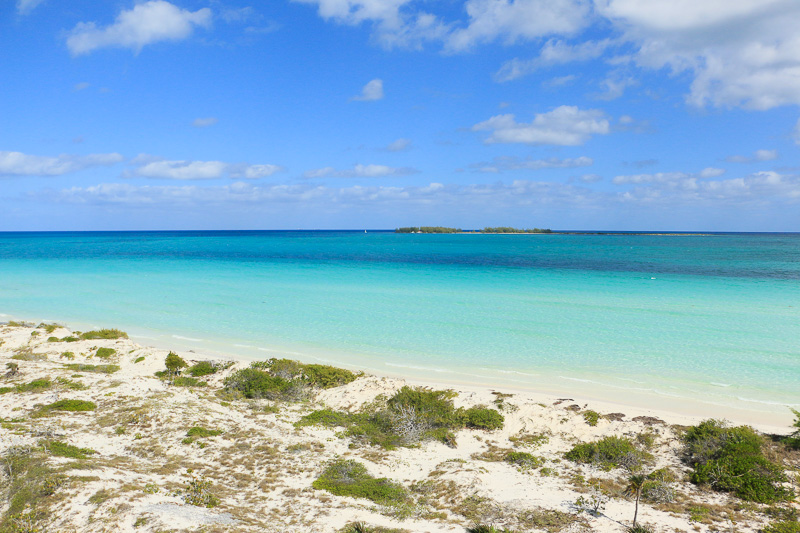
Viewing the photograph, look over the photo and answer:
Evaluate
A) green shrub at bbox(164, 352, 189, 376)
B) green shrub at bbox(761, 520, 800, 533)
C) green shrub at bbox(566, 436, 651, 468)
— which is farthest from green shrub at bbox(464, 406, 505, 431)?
green shrub at bbox(164, 352, 189, 376)

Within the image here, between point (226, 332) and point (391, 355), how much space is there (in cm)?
1094

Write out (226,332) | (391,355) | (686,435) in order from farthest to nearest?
(226,332) < (391,355) < (686,435)

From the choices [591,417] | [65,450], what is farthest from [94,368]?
[591,417]

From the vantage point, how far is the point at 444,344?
2330cm

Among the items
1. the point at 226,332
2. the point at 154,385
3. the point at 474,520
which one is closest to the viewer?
the point at 474,520

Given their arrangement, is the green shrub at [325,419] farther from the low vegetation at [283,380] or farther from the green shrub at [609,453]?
the green shrub at [609,453]

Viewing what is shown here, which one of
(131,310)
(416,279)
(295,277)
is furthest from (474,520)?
(295,277)

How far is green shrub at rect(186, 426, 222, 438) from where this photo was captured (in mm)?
12445

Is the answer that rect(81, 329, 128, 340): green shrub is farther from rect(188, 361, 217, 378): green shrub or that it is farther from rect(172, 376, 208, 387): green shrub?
rect(172, 376, 208, 387): green shrub

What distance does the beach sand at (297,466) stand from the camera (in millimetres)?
8703

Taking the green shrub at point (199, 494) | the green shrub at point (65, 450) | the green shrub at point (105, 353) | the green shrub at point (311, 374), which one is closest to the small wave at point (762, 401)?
the green shrub at point (311, 374)

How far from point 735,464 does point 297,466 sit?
404 inches

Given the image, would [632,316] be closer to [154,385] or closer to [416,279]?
[416,279]

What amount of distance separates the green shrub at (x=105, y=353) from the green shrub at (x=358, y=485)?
15.2 metres
